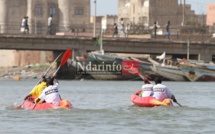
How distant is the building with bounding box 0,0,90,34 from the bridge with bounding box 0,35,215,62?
4599cm

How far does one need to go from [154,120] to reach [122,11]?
398 feet

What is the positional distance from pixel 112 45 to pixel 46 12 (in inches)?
2148

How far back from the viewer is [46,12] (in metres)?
146

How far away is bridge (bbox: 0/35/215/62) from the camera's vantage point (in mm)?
88562

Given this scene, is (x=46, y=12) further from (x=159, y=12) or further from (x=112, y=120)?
(x=112, y=120)

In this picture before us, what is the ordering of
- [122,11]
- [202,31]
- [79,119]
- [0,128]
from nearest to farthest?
[0,128] → [79,119] → [202,31] → [122,11]

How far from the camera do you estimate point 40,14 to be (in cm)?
14500

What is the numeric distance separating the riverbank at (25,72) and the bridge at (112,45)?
9.53m

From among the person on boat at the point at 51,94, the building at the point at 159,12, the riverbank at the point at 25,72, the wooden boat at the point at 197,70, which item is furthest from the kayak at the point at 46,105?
the building at the point at 159,12

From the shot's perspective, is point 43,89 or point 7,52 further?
point 7,52

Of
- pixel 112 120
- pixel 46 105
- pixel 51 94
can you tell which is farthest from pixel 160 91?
pixel 112 120

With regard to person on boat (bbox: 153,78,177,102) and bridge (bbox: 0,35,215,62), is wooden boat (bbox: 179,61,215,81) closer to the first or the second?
bridge (bbox: 0,35,215,62)

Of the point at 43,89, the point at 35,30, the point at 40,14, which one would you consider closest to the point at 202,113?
the point at 43,89

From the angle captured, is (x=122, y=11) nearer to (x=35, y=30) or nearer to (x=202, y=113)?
(x=35, y=30)
